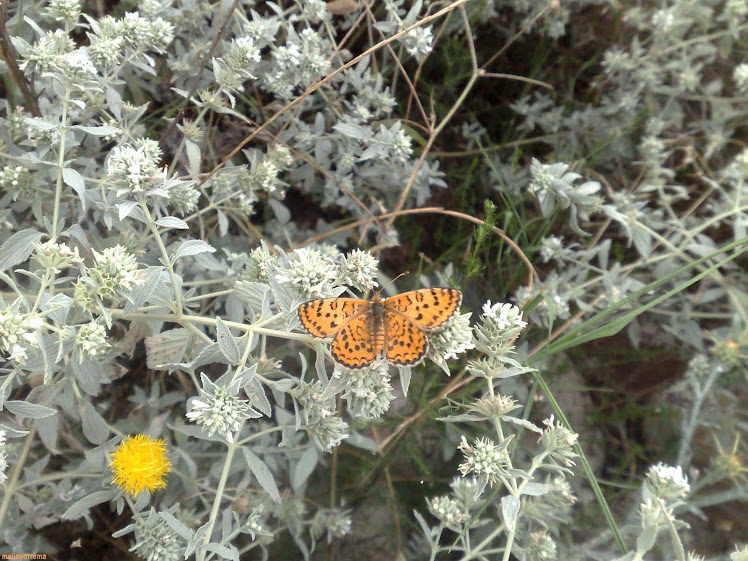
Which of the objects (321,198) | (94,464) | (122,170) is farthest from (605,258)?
(94,464)

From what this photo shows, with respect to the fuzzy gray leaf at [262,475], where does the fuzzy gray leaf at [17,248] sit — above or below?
above

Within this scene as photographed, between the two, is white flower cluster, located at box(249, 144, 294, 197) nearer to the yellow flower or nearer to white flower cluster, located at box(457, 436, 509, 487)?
the yellow flower

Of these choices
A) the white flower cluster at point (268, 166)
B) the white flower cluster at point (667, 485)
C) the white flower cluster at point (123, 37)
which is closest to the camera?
the white flower cluster at point (667, 485)

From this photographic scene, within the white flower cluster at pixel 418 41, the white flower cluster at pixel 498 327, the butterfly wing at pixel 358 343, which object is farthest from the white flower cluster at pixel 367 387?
the white flower cluster at pixel 418 41

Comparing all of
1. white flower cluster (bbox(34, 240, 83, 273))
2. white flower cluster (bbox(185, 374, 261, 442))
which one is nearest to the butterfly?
white flower cluster (bbox(185, 374, 261, 442))

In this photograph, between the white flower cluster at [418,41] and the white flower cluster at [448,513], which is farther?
the white flower cluster at [418,41]

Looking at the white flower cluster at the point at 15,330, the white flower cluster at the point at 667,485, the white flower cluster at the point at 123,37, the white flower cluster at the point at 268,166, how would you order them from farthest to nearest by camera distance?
the white flower cluster at the point at 268,166 → the white flower cluster at the point at 123,37 → the white flower cluster at the point at 667,485 → the white flower cluster at the point at 15,330

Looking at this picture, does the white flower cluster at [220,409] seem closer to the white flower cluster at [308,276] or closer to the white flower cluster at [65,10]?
the white flower cluster at [308,276]

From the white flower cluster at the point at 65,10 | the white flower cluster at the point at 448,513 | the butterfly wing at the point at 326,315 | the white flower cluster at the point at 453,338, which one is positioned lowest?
the white flower cluster at the point at 448,513
